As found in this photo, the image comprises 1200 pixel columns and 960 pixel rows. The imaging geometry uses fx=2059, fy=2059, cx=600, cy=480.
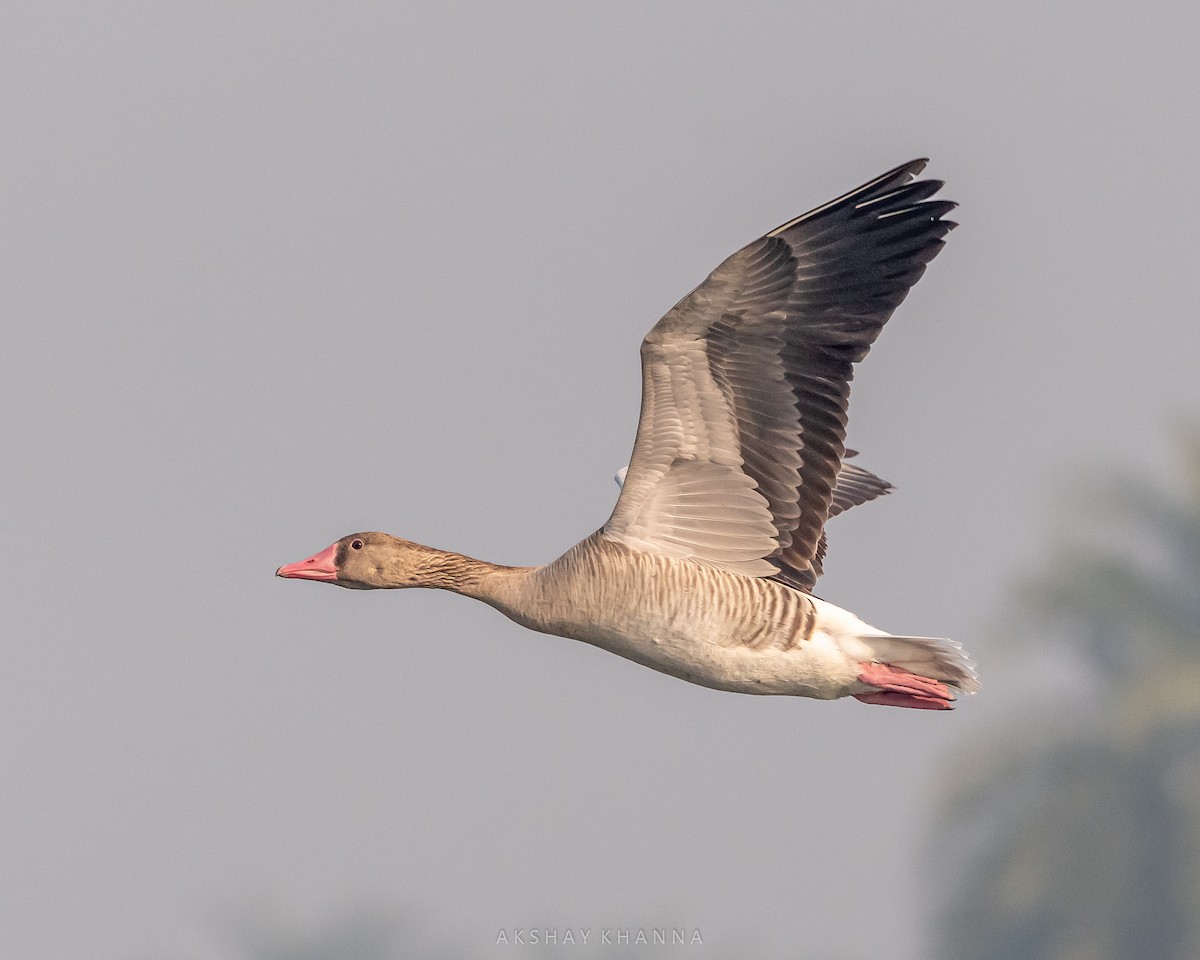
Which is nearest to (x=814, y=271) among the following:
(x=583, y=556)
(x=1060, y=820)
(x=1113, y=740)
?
(x=583, y=556)

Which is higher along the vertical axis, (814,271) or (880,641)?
(814,271)

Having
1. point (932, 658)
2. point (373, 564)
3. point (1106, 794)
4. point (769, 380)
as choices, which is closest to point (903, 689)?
point (932, 658)

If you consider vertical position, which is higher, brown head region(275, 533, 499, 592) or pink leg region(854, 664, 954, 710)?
brown head region(275, 533, 499, 592)

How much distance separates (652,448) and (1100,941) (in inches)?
1440

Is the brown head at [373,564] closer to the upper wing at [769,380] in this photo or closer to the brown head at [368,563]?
the brown head at [368,563]

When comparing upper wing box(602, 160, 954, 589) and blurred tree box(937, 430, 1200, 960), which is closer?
upper wing box(602, 160, 954, 589)

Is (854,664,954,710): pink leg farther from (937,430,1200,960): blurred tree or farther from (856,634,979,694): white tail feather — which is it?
(937,430,1200,960): blurred tree

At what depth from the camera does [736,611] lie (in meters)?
10.0

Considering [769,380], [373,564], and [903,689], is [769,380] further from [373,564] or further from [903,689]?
[373,564]

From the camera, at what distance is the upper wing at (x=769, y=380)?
9812 mm

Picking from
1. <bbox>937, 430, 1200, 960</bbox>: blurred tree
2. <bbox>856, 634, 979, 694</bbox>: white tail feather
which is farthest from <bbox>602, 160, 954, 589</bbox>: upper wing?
<bbox>937, 430, 1200, 960</bbox>: blurred tree

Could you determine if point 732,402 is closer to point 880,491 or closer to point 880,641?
point 880,641

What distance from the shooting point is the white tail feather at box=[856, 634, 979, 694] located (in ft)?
33.3

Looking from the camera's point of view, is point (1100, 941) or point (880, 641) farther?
point (1100, 941)
